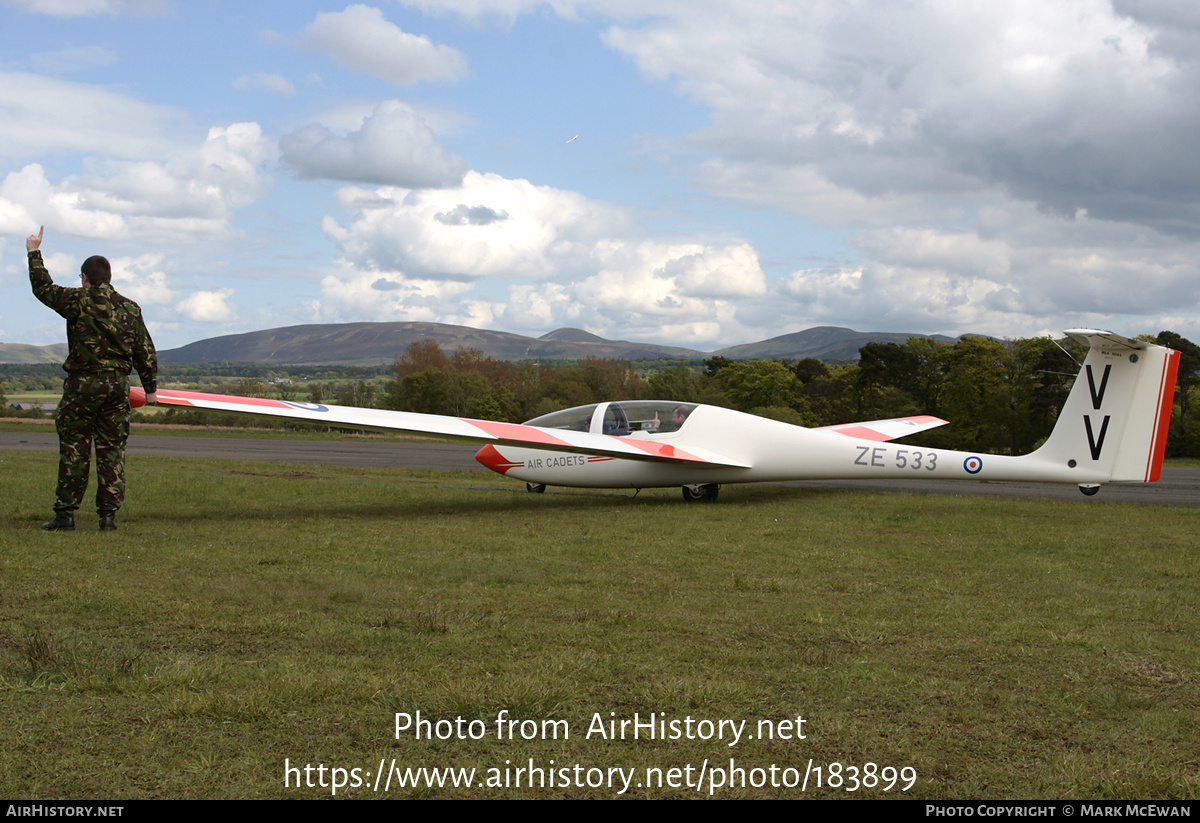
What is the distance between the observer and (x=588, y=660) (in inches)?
180

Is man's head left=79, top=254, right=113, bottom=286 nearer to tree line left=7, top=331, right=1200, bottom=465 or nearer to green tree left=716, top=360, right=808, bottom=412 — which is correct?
tree line left=7, top=331, right=1200, bottom=465

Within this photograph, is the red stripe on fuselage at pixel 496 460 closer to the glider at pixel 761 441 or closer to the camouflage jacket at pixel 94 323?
the glider at pixel 761 441

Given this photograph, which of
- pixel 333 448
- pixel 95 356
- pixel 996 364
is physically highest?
pixel 996 364

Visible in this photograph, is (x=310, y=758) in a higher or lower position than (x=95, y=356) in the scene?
lower

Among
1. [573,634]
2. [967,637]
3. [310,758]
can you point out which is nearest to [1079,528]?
[967,637]

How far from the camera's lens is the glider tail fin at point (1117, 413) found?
11242 mm

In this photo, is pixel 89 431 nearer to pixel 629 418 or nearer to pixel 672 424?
pixel 629 418

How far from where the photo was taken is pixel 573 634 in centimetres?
516

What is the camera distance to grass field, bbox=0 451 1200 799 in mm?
3250

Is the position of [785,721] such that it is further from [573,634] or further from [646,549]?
[646,549]

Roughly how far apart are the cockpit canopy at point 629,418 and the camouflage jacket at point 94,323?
7050mm

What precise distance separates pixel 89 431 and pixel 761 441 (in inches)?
373

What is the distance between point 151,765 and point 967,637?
4.44 meters

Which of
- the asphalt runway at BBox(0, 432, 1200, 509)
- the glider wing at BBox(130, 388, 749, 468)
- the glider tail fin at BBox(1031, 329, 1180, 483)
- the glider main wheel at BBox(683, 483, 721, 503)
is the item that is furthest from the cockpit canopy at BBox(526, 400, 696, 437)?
the glider tail fin at BBox(1031, 329, 1180, 483)
